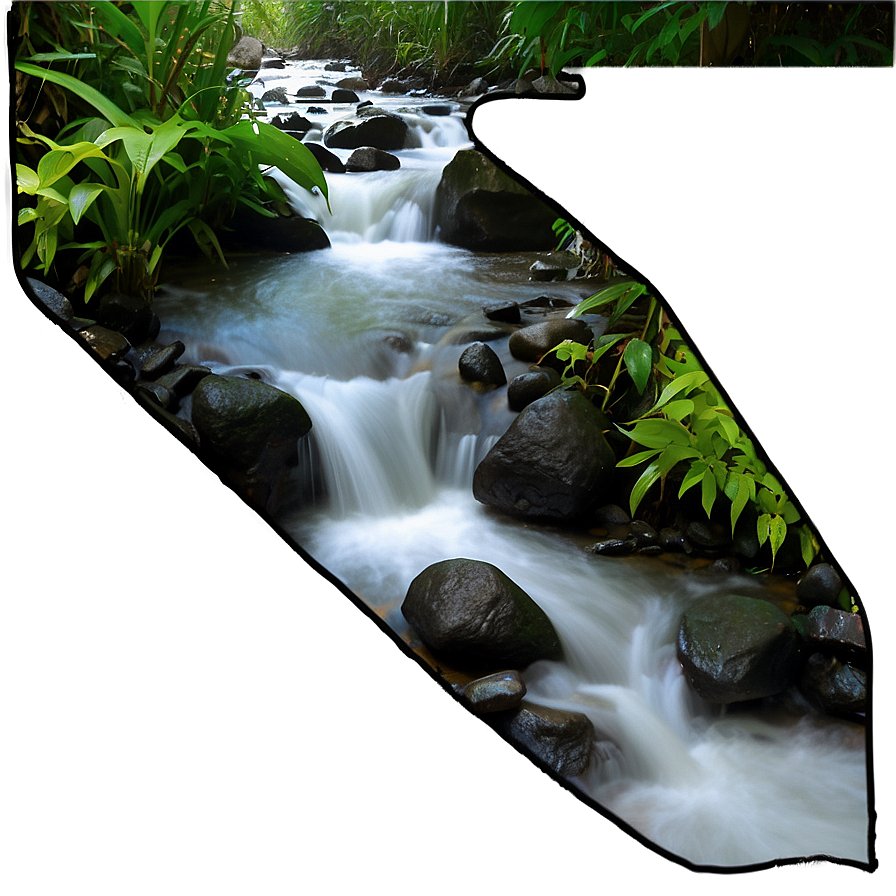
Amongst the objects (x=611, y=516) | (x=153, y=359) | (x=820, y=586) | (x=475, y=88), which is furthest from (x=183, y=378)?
(x=820, y=586)

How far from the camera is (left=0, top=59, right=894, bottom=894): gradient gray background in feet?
1.25

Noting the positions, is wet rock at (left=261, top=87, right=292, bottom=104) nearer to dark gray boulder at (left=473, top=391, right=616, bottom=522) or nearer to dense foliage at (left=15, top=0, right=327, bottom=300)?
dense foliage at (left=15, top=0, right=327, bottom=300)

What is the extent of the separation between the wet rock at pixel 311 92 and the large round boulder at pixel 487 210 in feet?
0.29

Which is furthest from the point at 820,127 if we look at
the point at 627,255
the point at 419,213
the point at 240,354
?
the point at 240,354

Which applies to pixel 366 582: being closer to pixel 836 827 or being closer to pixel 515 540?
pixel 515 540

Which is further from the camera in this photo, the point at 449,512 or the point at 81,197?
the point at 449,512

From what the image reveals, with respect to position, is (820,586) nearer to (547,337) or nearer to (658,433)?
(658,433)

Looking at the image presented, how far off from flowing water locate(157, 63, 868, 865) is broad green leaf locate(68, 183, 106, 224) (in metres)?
0.06

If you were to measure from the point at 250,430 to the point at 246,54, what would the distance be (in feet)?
0.74

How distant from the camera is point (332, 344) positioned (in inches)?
18.0

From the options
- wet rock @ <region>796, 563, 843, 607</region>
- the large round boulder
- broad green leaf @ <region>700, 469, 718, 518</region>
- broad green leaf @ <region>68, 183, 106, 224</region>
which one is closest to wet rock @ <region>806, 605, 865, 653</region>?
wet rock @ <region>796, 563, 843, 607</region>

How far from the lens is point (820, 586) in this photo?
0.47 metres

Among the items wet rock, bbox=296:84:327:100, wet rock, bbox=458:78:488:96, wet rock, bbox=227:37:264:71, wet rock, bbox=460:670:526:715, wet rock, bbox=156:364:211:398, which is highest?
wet rock, bbox=227:37:264:71

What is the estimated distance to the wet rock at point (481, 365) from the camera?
0.49 metres
